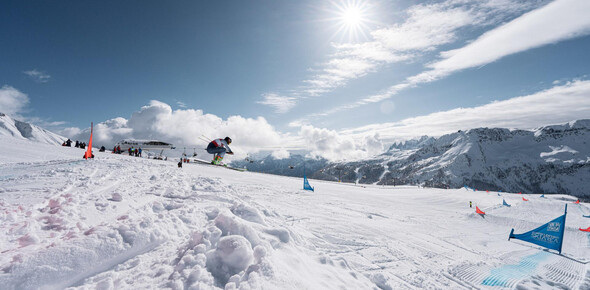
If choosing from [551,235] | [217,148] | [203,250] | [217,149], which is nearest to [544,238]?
[551,235]

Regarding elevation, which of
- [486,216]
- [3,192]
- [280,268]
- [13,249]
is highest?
[3,192]

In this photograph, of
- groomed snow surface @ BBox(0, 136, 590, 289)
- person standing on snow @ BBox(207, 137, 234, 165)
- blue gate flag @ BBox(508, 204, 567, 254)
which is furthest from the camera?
person standing on snow @ BBox(207, 137, 234, 165)

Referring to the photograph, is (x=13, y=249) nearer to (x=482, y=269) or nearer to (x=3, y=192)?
(x=3, y=192)

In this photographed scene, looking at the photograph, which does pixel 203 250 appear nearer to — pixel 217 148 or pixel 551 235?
pixel 551 235

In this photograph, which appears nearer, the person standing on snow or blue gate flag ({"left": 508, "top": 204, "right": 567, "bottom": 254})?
blue gate flag ({"left": 508, "top": 204, "right": 567, "bottom": 254})

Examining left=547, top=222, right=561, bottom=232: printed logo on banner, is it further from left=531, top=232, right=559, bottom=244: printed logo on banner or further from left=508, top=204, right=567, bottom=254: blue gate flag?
left=531, top=232, right=559, bottom=244: printed logo on banner

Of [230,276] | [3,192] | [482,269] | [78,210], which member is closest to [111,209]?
[78,210]

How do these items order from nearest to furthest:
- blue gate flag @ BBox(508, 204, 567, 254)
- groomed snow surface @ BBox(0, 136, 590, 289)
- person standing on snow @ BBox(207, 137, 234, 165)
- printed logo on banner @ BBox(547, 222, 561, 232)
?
groomed snow surface @ BBox(0, 136, 590, 289), blue gate flag @ BBox(508, 204, 567, 254), printed logo on banner @ BBox(547, 222, 561, 232), person standing on snow @ BBox(207, 137, 234, 165)

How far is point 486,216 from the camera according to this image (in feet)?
74.1

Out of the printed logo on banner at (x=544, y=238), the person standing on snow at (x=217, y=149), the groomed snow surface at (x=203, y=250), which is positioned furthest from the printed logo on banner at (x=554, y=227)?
the person standing on snow at (x=217, y=149)

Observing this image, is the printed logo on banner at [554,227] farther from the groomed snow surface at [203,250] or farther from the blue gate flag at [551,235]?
the groomed snow surface at [203,250]

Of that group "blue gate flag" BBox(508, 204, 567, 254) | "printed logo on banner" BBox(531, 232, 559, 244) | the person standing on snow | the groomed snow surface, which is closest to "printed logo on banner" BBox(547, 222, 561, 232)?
"blue gate flag" BBox(508, 204, 567, 254)

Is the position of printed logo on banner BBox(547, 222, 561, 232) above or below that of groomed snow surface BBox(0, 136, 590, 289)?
below

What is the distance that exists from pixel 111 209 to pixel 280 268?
5.32m
